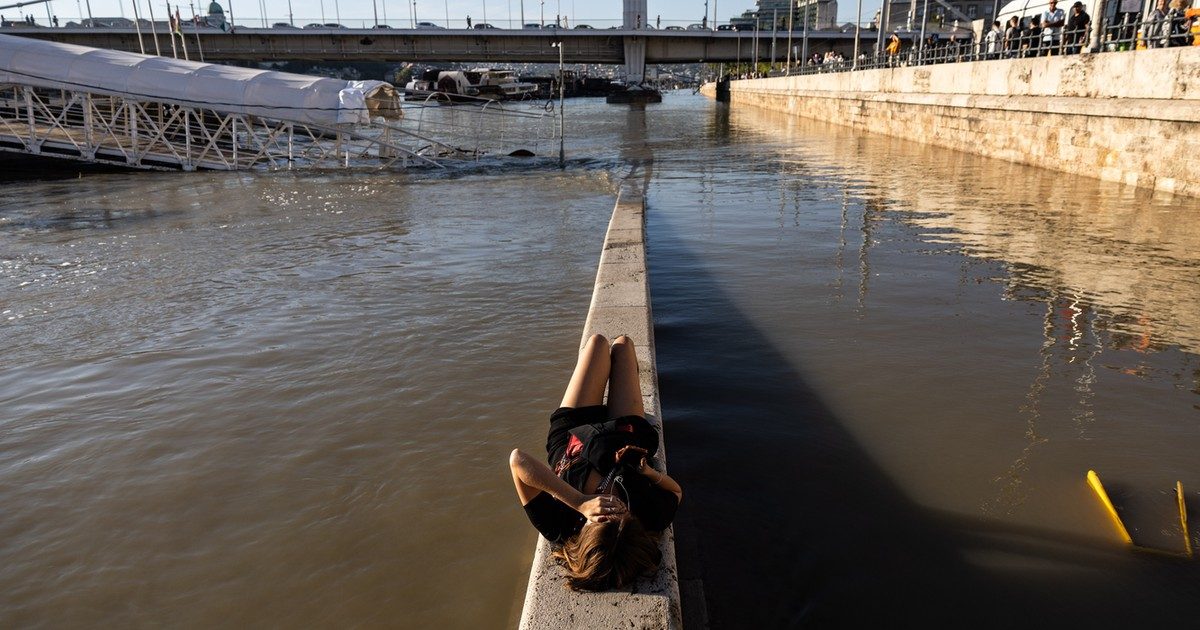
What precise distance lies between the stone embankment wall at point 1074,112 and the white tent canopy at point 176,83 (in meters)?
15.5

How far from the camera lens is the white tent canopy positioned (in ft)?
61.7

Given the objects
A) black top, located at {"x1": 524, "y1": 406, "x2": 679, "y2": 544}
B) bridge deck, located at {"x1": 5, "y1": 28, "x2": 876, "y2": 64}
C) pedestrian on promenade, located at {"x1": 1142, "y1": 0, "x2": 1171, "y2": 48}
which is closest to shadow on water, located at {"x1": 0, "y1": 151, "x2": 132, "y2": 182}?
black top, located at {"x1": 524, "y1": 406, "x2": 679, "y2": 544}

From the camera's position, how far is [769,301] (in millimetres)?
7078

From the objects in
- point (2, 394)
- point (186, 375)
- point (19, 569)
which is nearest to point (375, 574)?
point (19, 569)

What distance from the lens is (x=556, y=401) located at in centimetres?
503

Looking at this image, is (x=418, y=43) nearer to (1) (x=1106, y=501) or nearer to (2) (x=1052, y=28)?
(2) (x=1052, y=28)

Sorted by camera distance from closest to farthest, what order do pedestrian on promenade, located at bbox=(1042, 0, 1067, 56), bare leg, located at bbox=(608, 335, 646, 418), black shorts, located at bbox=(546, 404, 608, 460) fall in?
black shorts, located at bbox=(546, 404, 608, 460), bare leg, located at bbox=(608, 335, 646, 418), pedestrian on promenade, located at bbox=(1042, 0, 1067, 56)

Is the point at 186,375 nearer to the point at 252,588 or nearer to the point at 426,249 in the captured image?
the point at 252,588

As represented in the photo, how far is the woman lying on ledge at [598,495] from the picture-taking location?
2.82m

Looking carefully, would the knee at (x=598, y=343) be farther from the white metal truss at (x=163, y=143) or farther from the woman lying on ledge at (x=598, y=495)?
the white metal truss at (x=163, y=143)

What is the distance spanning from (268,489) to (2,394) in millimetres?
2706

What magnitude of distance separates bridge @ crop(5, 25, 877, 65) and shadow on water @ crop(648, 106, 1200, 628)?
70683 millimetres

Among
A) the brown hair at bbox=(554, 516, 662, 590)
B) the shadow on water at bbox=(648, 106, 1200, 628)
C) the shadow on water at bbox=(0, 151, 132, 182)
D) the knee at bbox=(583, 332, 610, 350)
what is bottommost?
the shadow on water at bbox=(648, 106, 1200, 628)

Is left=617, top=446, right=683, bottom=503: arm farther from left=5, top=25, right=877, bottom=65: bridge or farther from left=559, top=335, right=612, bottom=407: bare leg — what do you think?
left=5, top=25, right=877, bottom=65: bridge
